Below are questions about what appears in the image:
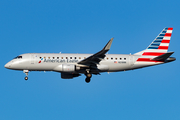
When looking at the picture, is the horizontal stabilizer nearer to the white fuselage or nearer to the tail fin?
the white fuselage

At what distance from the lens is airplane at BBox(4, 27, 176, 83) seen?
48.3 m

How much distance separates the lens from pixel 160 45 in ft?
175

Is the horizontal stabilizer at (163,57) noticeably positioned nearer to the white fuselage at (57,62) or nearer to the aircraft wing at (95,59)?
the white fuselage at (57,62)

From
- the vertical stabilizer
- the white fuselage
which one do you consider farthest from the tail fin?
the white fuselage

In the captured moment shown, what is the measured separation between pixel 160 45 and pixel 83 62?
14704 millimetres

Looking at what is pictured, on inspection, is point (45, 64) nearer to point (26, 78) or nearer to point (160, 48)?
point (26, 78)

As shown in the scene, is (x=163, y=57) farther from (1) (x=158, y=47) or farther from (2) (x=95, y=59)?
(2) (x=95, y=59)

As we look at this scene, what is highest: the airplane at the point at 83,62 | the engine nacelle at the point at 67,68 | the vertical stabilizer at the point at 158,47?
the vertical stabilizer at the point at 158,47

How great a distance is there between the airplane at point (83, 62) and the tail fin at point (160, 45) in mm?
285

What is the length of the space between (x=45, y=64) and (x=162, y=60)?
1918 centimetres

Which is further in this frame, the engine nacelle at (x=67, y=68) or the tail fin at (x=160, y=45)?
the tail fin at (x=160, y=45)

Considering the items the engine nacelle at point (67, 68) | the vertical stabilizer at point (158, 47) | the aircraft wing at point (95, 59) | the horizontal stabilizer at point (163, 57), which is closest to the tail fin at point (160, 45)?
the vertical stabilizer at point (158, 47)

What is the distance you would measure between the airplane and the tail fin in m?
0.28

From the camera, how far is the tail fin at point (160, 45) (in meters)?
52.4
